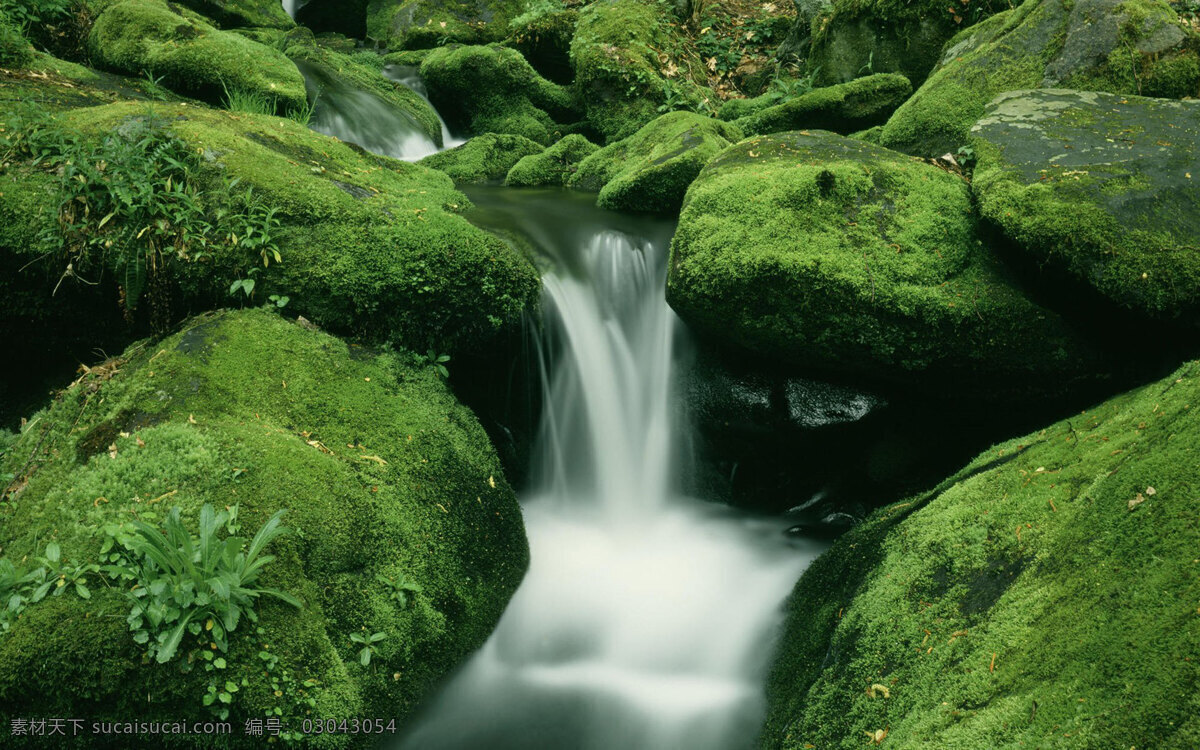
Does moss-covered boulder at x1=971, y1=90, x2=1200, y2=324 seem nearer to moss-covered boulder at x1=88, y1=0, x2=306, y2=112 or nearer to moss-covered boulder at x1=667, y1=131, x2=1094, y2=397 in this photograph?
moss-covered boulder at x1=667, y1=131, x2=1094, y2=397

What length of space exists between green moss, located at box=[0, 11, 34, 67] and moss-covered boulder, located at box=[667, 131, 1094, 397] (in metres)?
5.73

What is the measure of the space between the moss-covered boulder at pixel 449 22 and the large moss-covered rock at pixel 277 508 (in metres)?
11.4

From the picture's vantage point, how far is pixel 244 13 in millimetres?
12414

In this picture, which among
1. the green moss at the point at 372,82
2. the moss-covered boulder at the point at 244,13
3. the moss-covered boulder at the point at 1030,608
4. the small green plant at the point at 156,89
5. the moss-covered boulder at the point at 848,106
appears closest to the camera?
the moss-covered boulder at the point at 1030,608

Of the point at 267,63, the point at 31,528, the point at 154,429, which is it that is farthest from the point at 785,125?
the point at 31,528

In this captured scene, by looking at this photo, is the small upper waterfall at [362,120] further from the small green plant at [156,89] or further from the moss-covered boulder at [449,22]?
the moss-covered boulder at [449,22]

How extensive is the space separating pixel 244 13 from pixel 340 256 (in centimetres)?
1069

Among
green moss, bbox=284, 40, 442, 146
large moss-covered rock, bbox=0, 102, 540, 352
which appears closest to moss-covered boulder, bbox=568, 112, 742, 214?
large moss-covered rock, bbox=0, 102, 540, 352

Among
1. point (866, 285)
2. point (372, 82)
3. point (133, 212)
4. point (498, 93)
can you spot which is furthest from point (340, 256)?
point (498, 93)

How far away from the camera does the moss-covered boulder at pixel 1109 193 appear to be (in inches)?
159

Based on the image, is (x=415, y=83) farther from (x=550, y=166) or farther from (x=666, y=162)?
(x=666, y=162)

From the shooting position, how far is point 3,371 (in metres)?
4.65

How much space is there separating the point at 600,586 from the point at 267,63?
689cm

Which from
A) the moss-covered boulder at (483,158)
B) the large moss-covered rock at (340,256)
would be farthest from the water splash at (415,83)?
the large moss-covered rock at (340,256)
